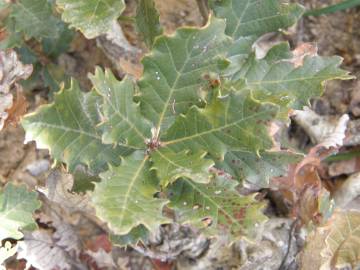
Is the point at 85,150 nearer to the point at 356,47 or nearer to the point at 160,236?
the point at 160,236

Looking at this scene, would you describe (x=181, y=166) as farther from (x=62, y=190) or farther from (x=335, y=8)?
(x=335, y=8)

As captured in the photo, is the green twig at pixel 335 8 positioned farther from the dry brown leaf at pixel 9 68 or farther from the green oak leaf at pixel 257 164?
the dry brown leaf at pixel 9 68

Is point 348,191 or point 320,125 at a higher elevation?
point 320,125

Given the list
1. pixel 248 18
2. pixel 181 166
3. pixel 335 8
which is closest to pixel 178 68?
pixel 181 166

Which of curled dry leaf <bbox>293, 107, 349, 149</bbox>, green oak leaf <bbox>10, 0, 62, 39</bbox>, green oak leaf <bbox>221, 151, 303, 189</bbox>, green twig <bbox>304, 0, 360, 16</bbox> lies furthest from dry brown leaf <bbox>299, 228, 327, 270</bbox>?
green oak leaf <bbox>10, 0, 62, 39</bbox>

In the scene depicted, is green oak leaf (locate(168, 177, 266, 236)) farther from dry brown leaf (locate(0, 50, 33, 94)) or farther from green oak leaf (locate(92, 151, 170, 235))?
dry brown leaf (locate(0, 50, 33, 94))

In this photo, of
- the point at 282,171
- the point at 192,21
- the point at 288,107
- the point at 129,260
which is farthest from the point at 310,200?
the point at 192,21
